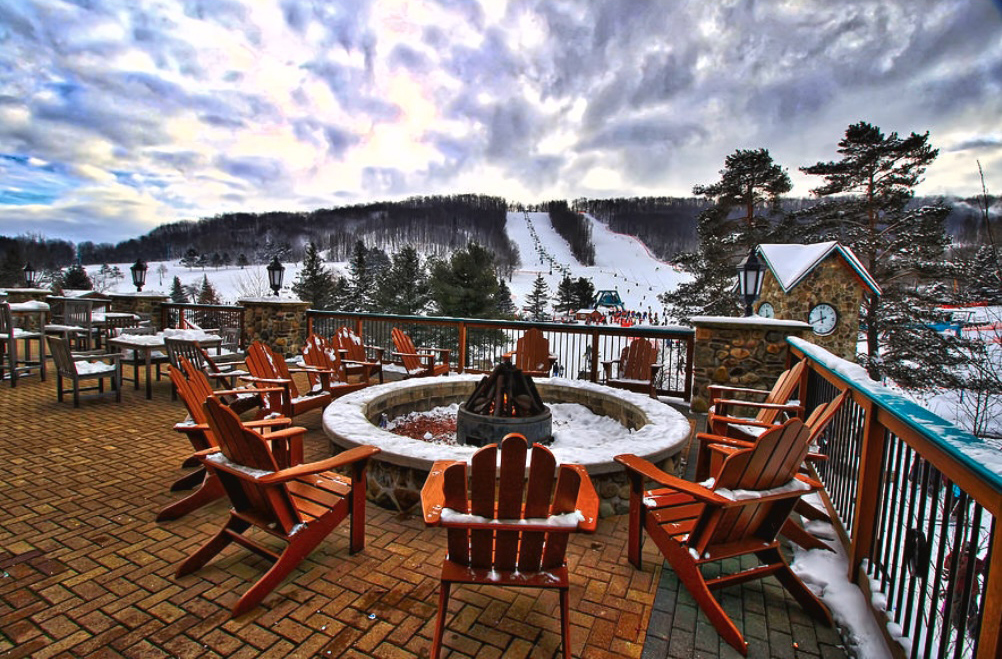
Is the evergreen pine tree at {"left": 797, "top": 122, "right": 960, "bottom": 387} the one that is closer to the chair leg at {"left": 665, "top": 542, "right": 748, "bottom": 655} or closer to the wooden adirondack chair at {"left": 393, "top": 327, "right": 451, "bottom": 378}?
the wooden adirondack chair at {"left": 393, "top": 327, "right": 451, "bottom": 378}

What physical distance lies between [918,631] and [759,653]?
50cm

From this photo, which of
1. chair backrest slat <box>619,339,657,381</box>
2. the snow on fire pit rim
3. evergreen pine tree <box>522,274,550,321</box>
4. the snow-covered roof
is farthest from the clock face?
evergreen pine tree <box>522,274,550,321</box>

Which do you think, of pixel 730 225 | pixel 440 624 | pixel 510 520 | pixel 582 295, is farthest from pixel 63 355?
pixel 582 295

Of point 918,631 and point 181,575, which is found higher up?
point 918,631

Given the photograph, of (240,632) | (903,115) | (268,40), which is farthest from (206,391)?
(903,115)

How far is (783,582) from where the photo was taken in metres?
1.94

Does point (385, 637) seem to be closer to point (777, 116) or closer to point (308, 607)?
point (308, 607)

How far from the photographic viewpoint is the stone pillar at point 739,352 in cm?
507

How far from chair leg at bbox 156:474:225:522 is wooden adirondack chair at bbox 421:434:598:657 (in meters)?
1.69

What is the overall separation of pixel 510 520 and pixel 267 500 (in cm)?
108

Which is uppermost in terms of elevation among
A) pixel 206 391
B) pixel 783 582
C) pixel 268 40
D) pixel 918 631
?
pixel 268 40

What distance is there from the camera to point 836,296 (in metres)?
12.7

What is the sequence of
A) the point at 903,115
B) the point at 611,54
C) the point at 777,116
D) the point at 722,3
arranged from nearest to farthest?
1. the point at 722,3
2. the point at 611,54
3. the point at 777,116
4. the point at 903,115

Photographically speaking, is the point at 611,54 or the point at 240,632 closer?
the point at 240,632
